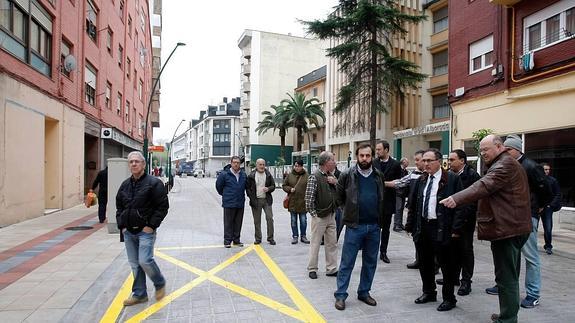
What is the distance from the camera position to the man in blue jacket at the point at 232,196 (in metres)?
8.59

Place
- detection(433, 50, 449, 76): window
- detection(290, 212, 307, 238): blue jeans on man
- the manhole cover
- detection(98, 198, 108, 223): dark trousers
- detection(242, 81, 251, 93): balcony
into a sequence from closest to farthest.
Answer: detection(290, 212, 307, 238): blue jeans on man → the manhole cover → detection(98, 198, 108, 223): dark trousers → detection(433, 50, 449, 76): window → detection(242, 81, 251, 93): balcony

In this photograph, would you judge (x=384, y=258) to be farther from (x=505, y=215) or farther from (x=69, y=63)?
(x=69, y=63)

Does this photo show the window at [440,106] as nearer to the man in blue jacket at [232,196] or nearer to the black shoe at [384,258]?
the man in blue jacket at [232,196]

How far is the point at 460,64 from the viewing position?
56.7ft

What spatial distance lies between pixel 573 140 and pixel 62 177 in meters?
16.8

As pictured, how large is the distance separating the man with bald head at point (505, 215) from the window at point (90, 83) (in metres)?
18.6

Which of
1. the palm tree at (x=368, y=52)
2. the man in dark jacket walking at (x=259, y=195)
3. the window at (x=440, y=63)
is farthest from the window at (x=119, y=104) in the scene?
the window at (x=440, y=63)


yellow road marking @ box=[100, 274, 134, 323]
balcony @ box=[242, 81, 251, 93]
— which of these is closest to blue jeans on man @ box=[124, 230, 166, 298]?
yellow road marking @ box=[100, 274, 134, 323]

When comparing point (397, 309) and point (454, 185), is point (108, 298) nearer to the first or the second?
point (397, 309)

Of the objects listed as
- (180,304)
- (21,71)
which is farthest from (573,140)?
(21,71)

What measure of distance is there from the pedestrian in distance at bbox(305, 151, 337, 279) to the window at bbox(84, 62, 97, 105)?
16.0 metres

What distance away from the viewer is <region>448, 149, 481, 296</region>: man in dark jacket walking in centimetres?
482

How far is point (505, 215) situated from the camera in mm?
4000

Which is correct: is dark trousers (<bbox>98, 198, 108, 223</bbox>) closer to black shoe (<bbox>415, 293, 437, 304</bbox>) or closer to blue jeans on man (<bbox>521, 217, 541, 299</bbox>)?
black shoe (<bbox>415, 293, 437, 304</bbox>)
